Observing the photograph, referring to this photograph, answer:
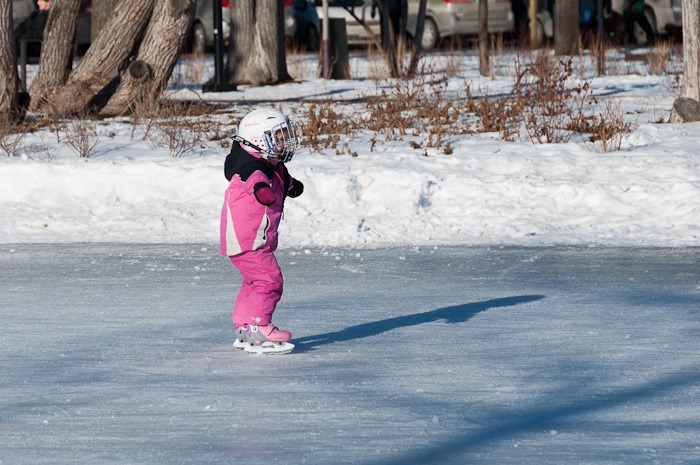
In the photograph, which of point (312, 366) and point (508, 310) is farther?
point (508, 310)

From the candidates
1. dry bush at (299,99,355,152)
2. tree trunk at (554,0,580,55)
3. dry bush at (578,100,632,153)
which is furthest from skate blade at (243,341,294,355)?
tree trunk at (554,0,580,55)

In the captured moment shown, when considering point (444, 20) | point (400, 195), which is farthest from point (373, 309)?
point (444, 20)

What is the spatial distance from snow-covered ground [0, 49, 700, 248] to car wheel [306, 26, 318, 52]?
1665cm

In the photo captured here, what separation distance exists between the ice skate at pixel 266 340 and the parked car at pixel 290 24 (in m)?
22.1

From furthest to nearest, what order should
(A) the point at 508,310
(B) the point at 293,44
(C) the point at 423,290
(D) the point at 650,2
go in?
(D) the point at 650,2, (B) the point at 293,44, (C) the point at 423,290, (A) the point at 508,310

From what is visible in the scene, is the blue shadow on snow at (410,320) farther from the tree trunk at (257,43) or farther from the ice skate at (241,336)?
the tree trunk at (257,43)

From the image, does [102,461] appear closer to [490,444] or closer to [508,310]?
[490,444]

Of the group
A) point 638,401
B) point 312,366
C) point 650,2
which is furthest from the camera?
point 650,2

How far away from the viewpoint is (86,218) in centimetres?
1083

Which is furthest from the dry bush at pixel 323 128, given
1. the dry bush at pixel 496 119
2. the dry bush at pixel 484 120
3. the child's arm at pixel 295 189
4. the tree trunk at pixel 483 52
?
the tree trunk at pixel 483 52

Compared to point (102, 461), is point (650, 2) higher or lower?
higher

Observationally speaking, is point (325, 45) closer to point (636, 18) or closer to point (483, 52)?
point (483, 52)

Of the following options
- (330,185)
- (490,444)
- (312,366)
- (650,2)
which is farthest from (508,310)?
(650,2)

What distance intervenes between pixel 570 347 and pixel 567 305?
115 cm
